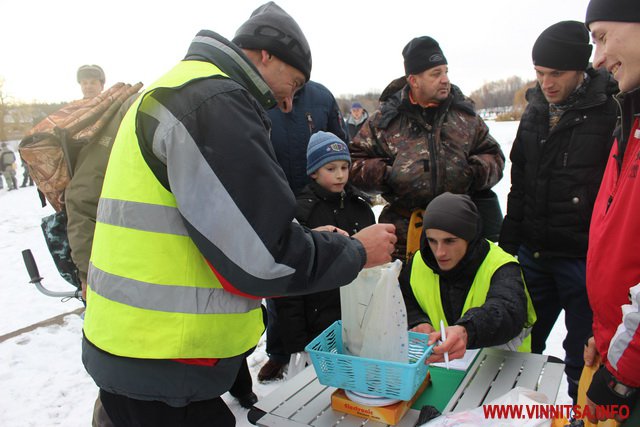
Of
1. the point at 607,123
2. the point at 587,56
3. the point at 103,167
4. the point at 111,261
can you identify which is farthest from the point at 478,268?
the point at 103,167

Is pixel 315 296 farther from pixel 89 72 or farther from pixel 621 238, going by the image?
pixel 89 72

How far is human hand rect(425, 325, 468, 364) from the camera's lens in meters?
1.62

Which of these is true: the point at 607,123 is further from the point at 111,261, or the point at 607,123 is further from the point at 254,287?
the point at 111,261

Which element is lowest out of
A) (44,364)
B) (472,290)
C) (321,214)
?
(44,364)

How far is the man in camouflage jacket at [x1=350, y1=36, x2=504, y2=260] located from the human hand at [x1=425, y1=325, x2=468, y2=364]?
1.29m

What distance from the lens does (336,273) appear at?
1340mm

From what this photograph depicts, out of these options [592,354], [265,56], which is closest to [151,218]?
[265,56]

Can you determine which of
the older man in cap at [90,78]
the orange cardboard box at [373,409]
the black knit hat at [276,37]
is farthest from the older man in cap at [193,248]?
the older man in cap at [90,78]

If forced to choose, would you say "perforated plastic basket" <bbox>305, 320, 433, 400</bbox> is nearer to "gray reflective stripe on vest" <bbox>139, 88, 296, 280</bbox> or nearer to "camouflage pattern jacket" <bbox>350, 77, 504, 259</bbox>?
"gray reflective stripe on vest" <bbox>139, 88, 296, 280</bbox>

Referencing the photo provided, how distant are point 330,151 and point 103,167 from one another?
4.41 feet

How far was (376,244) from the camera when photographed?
1483 millimetres

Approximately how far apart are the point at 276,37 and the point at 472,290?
1.44 meters

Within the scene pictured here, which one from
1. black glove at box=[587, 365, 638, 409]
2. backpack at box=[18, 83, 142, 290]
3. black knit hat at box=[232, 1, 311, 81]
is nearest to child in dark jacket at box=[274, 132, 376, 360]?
backpack at box=[18, 83, 142, 290]

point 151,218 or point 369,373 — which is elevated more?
point 151,218
